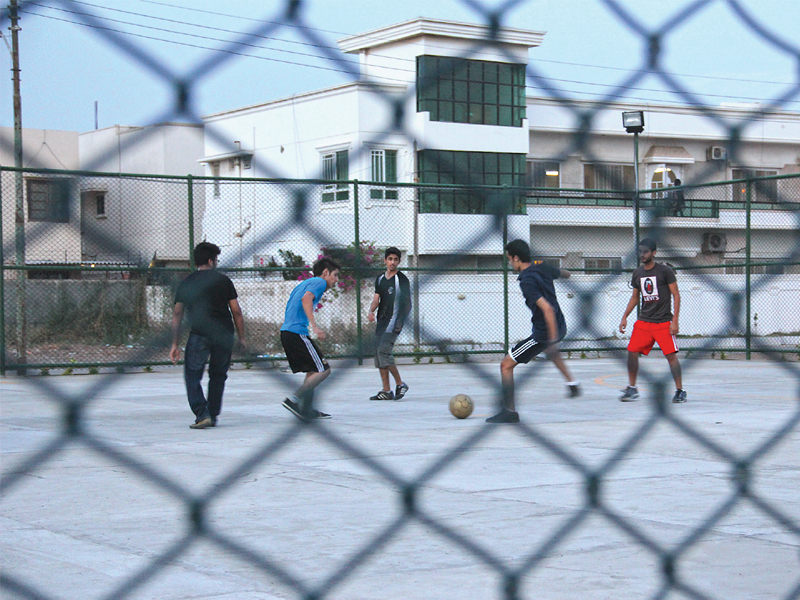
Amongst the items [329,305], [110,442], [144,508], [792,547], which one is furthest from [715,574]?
[329,305]

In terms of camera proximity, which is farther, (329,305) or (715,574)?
(329,305)

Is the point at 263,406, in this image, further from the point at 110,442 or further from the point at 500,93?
the point at 500,93

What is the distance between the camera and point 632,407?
9.81 metres

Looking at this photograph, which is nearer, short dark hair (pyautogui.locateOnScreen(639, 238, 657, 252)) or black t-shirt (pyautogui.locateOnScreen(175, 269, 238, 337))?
black t-shirt (pyautogui.locateOnScreen(175, 269, 238, 337))

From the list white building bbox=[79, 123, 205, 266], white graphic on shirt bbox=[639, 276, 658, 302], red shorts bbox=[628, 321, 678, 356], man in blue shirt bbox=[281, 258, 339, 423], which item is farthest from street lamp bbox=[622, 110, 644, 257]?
red shorts bbox=[628, 321, 678, 356]

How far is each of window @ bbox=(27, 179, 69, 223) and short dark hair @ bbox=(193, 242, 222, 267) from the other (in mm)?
1079

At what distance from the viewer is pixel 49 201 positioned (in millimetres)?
1324

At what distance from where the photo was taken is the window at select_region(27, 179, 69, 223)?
130 cm

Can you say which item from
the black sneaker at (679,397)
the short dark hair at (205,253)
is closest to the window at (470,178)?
the short dark hair at (205,253)

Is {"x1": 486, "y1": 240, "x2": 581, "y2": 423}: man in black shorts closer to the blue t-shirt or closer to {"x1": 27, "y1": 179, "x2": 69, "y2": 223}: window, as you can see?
the blue t-shirt

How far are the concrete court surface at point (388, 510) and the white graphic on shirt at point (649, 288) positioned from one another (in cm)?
124

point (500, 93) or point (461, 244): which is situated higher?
point (500, 93)

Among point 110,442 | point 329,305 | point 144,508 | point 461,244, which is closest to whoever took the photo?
point 461,244

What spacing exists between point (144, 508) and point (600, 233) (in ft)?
13.9
